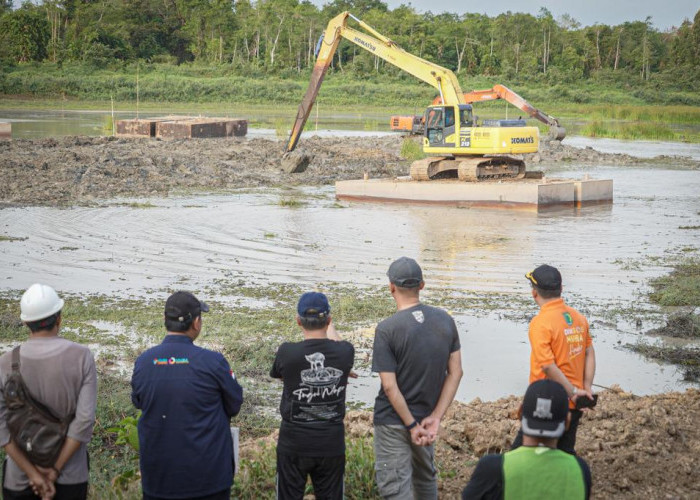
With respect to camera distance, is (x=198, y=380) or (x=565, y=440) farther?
(x=565, y=440)

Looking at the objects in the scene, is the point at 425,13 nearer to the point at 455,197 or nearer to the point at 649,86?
the point at 649,86

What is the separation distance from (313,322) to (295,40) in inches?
4108

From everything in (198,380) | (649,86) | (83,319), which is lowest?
(83,319)

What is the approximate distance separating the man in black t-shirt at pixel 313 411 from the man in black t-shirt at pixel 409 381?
25cm

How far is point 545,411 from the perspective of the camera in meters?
3.71

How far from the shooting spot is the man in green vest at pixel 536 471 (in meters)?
3.62

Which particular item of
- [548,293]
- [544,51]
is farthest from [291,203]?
[544,51]

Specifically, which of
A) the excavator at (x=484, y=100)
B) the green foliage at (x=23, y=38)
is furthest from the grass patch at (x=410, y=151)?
the green foliage at (x=23, y=38)

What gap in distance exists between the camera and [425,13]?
127438mm

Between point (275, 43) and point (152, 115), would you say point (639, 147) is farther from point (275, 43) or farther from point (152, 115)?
point (275, 43)

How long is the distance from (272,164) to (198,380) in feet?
94.5

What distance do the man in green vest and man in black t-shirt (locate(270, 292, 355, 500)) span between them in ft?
4.59

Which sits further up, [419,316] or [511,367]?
[419,316]

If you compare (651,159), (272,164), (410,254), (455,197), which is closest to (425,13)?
(651,159)
